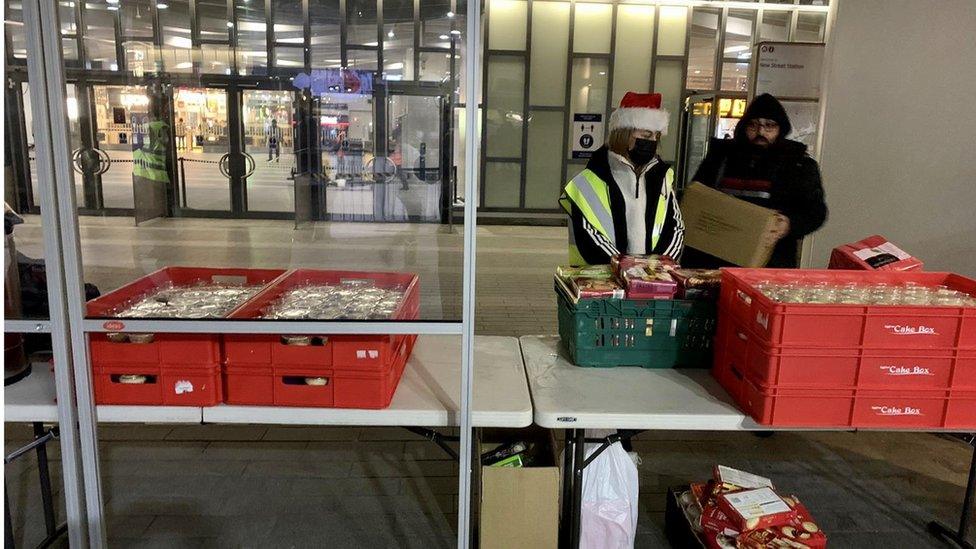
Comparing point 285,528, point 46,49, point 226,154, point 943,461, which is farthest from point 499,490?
point 226,154

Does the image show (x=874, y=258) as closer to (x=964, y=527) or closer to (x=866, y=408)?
(x=866, y=408)

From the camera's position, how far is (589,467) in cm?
230

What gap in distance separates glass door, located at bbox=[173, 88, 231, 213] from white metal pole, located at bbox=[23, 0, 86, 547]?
25.9 feet

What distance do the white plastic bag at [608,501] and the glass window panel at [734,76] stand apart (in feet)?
36.4

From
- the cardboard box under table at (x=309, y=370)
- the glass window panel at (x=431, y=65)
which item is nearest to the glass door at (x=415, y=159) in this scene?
the glass window panel at (x=431, y=65)

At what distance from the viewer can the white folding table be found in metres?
1.99

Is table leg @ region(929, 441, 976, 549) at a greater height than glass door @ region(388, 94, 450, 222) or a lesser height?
lesser

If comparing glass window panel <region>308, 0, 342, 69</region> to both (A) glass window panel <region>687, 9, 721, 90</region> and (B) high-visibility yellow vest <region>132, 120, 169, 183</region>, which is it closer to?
(B) high-visibility yellow vest <region>132, 120, 169, 183</region>

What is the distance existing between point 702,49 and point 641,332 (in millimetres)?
10929

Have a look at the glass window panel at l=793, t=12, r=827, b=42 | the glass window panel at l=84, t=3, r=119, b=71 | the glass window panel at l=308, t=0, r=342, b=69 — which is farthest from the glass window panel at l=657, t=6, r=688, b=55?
the glass window panel at l=84, t=3, r=119, b=71

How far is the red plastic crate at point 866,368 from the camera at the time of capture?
1930mm

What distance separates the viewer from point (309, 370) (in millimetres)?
2029

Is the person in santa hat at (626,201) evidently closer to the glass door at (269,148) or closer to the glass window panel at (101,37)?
the glass door at (269,148)

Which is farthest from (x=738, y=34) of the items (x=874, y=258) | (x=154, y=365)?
(x=154, y=365)
